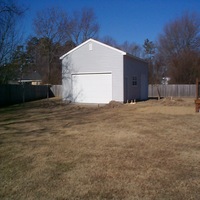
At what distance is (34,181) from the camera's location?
3.58 metres

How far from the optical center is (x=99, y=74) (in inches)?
632

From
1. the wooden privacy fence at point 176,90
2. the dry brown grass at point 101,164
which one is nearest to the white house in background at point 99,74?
the dry brown grass at point 101,164

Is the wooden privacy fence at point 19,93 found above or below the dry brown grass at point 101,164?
above

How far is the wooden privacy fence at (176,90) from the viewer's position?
989 inches

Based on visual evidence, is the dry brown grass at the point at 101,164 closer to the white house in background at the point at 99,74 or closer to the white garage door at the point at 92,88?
the white house in background at the point at 99,74

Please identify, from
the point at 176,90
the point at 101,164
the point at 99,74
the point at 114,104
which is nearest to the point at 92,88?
the point at 99,74

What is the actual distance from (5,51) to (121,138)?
12854mm

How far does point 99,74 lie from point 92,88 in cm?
118

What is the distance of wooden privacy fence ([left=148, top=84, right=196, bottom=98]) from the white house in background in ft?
29.7

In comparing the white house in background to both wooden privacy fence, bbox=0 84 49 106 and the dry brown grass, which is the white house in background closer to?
wooden privacy fence, bbox=0 84 49 106

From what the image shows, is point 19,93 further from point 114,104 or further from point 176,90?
point 176,90

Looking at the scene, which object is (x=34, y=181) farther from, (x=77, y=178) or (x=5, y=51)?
(x=5, y=51)

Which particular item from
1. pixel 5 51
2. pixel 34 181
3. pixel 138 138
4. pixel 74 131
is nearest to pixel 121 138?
pixel 138 138

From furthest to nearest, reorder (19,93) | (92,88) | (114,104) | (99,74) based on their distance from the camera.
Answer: (19,93)
(92,88)
(99,74)
(114,104)
